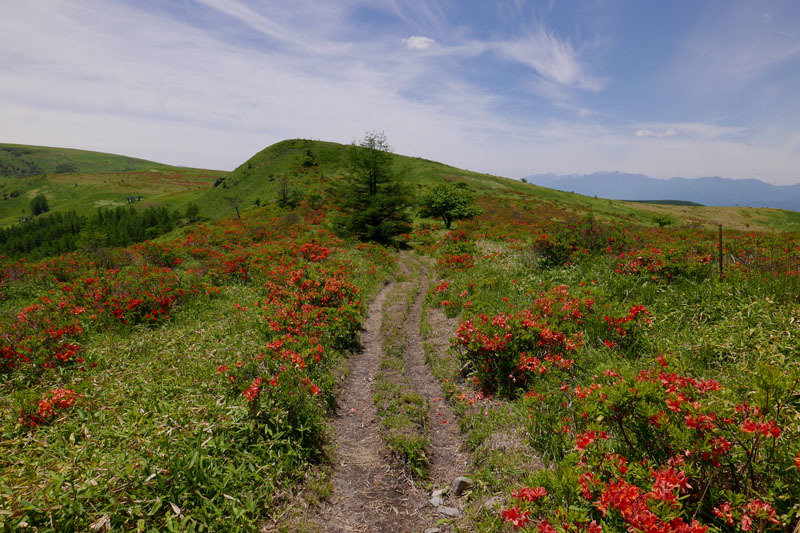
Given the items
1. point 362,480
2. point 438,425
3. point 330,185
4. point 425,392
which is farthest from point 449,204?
point 362,480

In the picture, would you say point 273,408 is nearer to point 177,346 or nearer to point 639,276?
point 177,346

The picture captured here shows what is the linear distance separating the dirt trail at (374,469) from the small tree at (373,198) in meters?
17.0

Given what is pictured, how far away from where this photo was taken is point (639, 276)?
30.8ft

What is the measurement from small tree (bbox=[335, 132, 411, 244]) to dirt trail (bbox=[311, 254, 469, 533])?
55.9ft

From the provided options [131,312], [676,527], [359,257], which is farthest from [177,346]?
[359,257]

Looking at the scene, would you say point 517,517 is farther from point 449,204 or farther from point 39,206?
point 39,206

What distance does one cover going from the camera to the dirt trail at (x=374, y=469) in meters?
4.36

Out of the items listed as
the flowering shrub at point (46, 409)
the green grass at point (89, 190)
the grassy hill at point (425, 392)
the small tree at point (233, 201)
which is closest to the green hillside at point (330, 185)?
the small tree at point (233, 201)

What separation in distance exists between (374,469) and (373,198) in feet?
68.3

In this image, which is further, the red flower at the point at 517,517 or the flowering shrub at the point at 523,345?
the flowering shrub at the point at 523,345

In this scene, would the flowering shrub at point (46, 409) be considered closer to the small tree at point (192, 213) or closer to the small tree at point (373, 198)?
the small tree at point (373, 198)

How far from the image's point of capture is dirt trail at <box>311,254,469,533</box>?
436 cm

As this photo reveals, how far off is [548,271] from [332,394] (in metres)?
9.31

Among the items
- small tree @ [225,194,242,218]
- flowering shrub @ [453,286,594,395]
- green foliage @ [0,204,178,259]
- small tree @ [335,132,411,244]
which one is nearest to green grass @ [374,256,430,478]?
flowering shrub @ [453,286,594,395]
